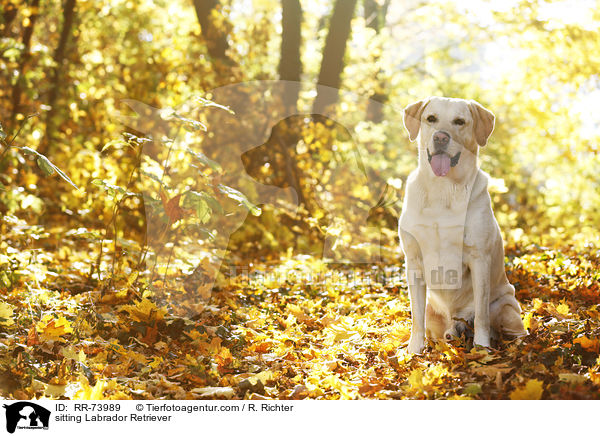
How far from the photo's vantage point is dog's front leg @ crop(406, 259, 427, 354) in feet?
12.1

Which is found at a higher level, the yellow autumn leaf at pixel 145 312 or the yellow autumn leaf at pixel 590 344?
the yellow autumn leaf at pixel 145 312

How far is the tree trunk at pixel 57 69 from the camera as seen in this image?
8570mm

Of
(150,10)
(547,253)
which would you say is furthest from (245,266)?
(150,10)

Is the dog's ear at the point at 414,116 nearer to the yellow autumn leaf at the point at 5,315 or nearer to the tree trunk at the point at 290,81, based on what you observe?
the yellow autumn leaf at the point at 5,315

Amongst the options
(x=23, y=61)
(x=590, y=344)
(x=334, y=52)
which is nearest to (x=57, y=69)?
(x=23, y=61)

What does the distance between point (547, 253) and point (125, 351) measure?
4.29m

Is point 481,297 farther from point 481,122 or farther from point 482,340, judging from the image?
point 481,122

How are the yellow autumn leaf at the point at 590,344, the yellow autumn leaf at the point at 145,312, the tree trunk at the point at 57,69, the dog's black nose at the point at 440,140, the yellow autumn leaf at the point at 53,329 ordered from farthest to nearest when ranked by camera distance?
the tree trunk at the point at 57,69, the yellow autumn leaf at the point at 145,312, the yellow autumn leaf at the point at 53,329, the dog's black nose at the point at 440,140, the yellow autumn leaf at the point at 590,344

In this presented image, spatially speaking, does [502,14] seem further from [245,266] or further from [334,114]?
[245,266]

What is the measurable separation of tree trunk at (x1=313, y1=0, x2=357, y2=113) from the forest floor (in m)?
4.45

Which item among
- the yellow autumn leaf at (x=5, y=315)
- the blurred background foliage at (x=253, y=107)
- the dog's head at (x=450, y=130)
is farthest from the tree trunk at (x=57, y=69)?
the dog's head at (x=450, y=130)

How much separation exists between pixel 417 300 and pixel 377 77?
339 inches

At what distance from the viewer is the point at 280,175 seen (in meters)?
8.66
